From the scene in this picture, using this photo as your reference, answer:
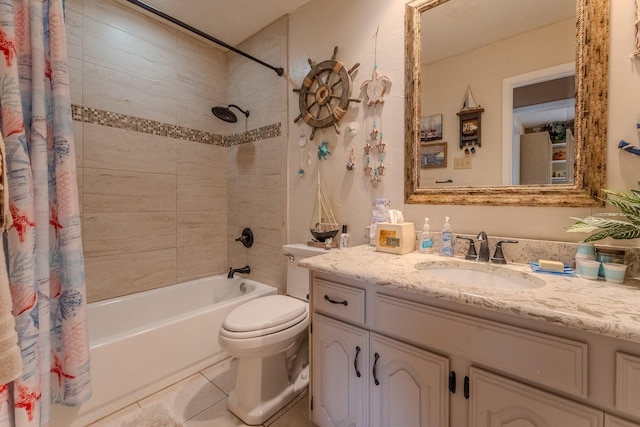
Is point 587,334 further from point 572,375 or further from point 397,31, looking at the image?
point 397,31

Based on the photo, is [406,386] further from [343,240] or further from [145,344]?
[145,344]

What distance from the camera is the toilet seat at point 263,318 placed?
1.28m

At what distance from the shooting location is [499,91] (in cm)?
119

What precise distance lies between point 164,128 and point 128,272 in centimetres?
112

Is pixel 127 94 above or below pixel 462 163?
above

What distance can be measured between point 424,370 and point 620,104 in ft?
3.72

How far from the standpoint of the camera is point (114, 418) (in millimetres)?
1376

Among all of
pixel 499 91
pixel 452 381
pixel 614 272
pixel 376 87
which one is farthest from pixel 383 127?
pixel 452 381

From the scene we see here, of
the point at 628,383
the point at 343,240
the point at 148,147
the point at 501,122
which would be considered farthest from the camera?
the point at 148,147

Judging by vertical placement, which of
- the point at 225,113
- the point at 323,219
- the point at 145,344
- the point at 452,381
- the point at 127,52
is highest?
the point at 127,52

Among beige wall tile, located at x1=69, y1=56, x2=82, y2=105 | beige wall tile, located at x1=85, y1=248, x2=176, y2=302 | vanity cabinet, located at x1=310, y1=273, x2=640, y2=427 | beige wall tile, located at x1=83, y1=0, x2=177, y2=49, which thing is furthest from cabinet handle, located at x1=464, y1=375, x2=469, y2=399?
beige wall tile, located at x1=83, y1=0, x2=177, y2=49

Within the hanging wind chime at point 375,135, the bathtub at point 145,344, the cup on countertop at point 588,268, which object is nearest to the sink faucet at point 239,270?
the bathtub at point 145,344

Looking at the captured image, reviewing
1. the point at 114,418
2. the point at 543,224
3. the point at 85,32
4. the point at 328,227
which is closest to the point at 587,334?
the point at 543,224

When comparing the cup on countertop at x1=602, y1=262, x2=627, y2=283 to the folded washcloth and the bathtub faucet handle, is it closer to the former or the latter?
the folded washcloth
